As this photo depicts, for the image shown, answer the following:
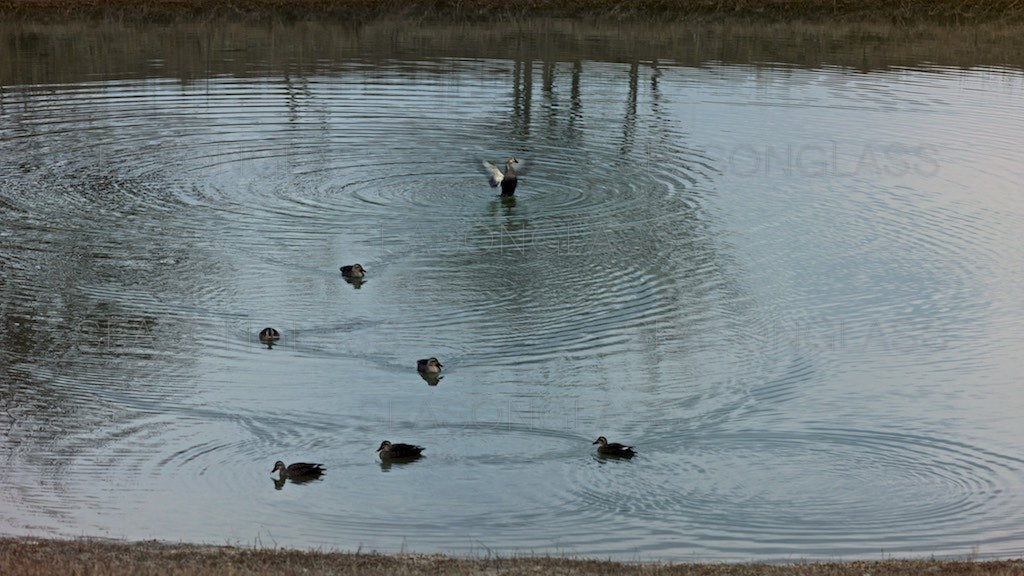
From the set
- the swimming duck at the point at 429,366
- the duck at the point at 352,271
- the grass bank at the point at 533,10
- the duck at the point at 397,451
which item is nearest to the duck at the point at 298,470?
the duck at the point at 397,451

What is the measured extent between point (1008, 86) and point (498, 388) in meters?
26.7

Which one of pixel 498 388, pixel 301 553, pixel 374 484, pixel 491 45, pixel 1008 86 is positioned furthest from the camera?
pixel 491 45

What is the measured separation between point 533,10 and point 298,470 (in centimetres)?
3341

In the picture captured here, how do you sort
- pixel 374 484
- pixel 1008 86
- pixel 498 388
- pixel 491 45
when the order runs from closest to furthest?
pixel 374 484 → pixel 498 388 → pixel 1008 86 → pixel 491 45

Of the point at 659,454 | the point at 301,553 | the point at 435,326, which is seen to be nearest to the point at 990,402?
the point at 659,454

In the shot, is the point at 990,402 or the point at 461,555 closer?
the point at 461,555

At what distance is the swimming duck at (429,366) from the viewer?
15727 millimetres

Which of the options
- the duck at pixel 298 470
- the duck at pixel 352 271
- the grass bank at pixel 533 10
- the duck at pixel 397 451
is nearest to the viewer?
the duck at pixel 298 470

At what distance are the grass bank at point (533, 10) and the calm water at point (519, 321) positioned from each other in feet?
26.5

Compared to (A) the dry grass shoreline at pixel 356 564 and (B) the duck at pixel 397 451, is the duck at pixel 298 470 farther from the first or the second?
(A) the dry grass shoreline at pixel 356 564

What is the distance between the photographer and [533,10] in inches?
1746

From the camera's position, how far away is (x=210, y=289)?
1881 centimetres

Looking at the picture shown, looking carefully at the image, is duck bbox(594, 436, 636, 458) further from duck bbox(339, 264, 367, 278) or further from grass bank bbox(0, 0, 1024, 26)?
grass bank bbox(0, 0, 1024, 26)

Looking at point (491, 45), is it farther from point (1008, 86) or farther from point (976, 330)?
point (976, 330)
